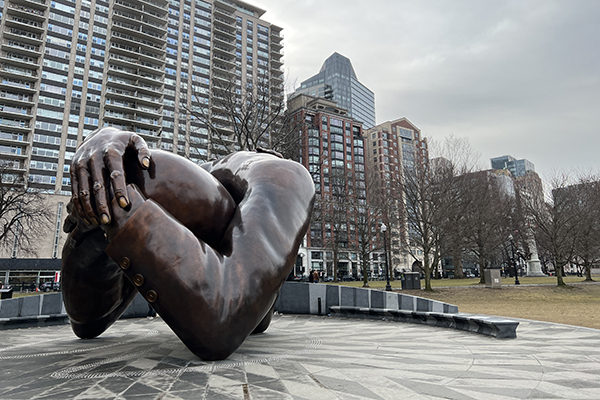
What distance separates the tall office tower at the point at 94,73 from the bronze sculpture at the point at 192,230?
47975mm

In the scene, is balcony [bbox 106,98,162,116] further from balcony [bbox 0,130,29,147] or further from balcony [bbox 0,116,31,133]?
balcony [bbox 0,130,29,147]

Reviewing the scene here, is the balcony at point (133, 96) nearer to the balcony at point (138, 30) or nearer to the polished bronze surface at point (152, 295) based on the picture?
the balcony at point (138, 30)

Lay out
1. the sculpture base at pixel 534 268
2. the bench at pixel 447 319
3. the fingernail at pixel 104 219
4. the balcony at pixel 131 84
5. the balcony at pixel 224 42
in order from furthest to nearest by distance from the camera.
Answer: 1. the balcony at pixel 224 42
2. the balcony at pixel 131 84
3. the sculpture base at pixel 534 268
4. the bench at pixel 447 319
5. the fingernail at pixel 104 219

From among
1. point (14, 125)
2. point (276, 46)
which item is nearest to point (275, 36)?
point (276, 46)

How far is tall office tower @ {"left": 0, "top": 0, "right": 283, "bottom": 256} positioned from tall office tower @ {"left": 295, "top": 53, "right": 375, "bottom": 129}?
9223 centimetres

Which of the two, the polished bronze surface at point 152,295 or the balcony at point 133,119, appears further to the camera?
the balcony at point 133,119

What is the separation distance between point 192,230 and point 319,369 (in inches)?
85.4

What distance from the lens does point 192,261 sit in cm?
365

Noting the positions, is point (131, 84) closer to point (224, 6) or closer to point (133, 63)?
point (133, 63)

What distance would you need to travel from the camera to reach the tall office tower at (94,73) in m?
59.4

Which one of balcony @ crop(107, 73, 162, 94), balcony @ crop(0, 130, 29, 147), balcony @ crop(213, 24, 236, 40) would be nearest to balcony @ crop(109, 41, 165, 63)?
balcony @ crop(107, 73, 162, 94)

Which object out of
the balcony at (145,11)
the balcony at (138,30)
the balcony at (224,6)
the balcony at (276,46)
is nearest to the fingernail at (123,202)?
the balcony at (138,30)

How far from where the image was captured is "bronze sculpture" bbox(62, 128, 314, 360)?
11.7 feet

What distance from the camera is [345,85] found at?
174000 mm
